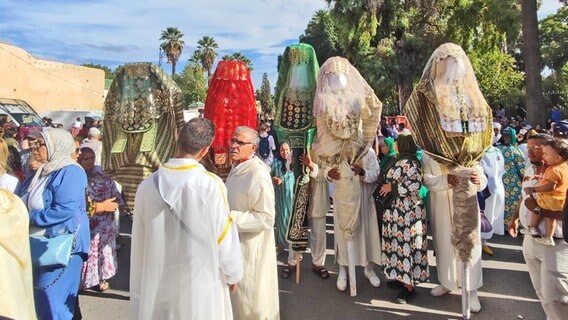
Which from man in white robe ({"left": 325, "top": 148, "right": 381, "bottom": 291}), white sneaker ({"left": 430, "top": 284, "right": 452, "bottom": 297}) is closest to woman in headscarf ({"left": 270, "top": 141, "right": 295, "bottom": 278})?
man in white robe ({"left": 325, "top": 148, "right": 381, "bottom": 291})

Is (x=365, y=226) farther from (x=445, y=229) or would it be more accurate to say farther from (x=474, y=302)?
(x=474, y=302)

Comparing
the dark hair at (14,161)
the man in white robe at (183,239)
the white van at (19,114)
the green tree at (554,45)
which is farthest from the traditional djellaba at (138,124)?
the green tree at (554,45)

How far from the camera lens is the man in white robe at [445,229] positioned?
3.68 metres

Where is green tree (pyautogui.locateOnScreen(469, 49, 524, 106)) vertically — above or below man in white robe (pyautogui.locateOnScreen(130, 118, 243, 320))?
above

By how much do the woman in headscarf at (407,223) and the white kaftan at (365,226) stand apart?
0.29 meters

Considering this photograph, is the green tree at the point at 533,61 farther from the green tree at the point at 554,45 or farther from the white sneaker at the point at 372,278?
the green tree at the point at 554,45

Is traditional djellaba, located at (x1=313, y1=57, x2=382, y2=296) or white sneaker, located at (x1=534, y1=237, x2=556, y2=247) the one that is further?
traditional djellaba, located at (x1=313, y1=57, x2=382, y2=296)

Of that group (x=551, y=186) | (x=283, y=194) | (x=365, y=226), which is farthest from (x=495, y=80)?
(x=551, y=186)

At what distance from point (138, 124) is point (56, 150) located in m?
1.15

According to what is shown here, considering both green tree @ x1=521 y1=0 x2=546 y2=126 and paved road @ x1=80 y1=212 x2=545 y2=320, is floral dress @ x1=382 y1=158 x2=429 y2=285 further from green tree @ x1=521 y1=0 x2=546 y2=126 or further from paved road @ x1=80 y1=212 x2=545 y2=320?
green tree @ x1=521 y1=0 x2=546 y2=126

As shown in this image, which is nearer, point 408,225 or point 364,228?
point 408,225

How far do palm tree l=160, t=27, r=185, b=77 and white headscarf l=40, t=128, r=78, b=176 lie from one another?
46.7 metres

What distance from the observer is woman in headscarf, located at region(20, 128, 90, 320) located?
270cm

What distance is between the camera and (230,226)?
2.31 m
